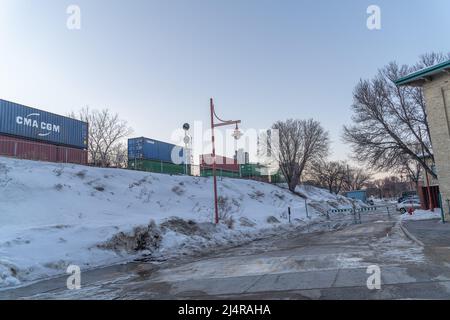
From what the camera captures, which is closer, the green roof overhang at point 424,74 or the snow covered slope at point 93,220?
the snow covered slope at point 93,220

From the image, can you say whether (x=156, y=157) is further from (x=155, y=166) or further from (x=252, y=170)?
(x=252, y=170)

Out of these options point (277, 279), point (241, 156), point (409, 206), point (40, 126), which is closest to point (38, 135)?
point (40, 126)

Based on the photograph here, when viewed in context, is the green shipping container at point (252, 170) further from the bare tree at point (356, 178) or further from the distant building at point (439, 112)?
the bare tree at point (356, 178)

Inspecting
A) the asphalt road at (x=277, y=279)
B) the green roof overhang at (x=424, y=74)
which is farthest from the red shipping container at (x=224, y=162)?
the asphalt road at (x=277, y=279)

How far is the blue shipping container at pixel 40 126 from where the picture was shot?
22062 mm

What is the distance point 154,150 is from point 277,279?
98.6 ft

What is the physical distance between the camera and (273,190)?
4788 cm

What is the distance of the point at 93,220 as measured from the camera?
16.2 m

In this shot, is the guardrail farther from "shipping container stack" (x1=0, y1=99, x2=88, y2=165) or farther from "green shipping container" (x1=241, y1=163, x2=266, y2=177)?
"shipping container stack" (x1=0, y1=99, x2=88, y2=165)

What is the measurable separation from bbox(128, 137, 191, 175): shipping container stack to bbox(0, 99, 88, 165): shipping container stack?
6.38m

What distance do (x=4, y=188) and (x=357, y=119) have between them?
91.5 ft

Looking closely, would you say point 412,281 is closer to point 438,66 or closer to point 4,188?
point 438,66

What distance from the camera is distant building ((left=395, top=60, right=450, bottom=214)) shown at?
62.6ft
